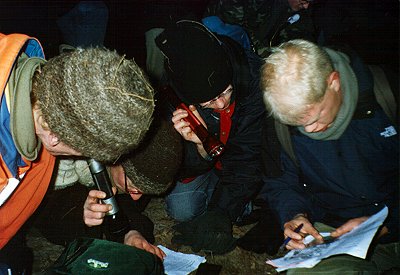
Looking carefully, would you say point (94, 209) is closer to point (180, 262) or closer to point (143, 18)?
point (180, 262)

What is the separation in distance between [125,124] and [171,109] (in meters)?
1.31

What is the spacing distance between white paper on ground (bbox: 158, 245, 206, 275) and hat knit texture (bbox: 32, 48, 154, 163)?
4.67ft

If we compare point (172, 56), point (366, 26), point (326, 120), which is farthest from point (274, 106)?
point (366, 26)

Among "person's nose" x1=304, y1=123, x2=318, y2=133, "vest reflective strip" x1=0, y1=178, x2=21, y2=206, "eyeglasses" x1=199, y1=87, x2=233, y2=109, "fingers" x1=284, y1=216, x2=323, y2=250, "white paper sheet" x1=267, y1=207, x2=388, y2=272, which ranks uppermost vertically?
"vest reflective strip" x1=0, y1=178, x2=21, y2=206

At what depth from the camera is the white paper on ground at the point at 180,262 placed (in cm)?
302

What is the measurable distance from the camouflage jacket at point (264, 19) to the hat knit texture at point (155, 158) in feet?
5.37

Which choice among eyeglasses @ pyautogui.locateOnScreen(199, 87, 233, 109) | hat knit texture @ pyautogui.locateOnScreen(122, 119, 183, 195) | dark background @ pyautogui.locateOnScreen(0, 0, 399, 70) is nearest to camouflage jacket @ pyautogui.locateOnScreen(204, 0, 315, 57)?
dark background @ pyautogui.locateOnScreen(0, 0, 399, 70)

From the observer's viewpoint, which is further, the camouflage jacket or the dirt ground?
the camouflage jacket

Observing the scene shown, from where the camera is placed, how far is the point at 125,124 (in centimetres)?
201

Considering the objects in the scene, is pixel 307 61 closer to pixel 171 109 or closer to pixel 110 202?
pixel 171 109

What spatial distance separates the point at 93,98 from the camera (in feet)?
6.25

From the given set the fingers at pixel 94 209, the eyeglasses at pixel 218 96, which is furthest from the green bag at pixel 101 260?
the eyeglasses at pixel 218 96

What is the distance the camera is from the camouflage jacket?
388 cm

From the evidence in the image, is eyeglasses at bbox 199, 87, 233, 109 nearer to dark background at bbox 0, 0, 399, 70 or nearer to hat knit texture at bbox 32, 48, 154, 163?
dark background at bbox 0, 0, 399, 70
